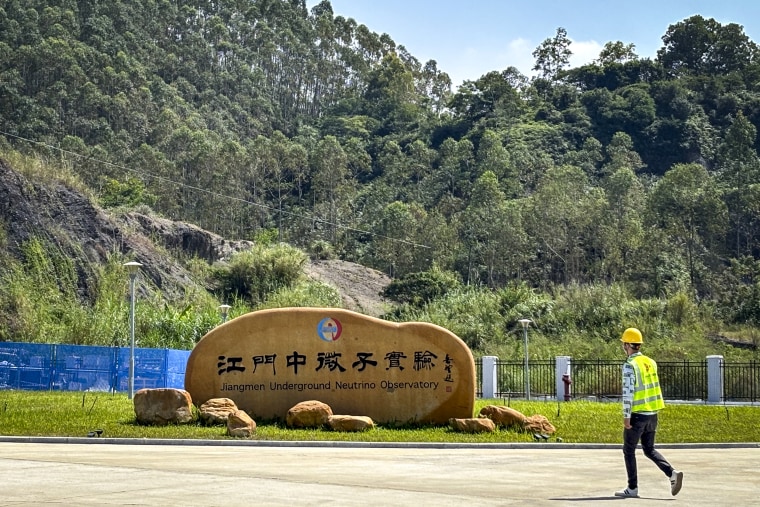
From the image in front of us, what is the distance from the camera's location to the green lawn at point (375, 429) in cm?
2169

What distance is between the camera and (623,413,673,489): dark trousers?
39.0ft

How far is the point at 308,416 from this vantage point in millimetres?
22906

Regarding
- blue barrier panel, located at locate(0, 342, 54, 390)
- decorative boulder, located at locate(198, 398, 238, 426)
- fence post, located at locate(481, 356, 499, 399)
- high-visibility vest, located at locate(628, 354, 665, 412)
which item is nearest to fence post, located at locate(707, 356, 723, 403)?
fence post, located at locate(481, 356, 499, 399)

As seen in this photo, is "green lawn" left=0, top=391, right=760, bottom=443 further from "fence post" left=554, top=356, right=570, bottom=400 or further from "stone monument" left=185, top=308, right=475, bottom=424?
"fence post" left=554, top=356, right=570, bottom=400

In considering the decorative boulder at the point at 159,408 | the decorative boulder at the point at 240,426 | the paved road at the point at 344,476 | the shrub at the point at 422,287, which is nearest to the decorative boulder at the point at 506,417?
the paved road at the point at 344,476

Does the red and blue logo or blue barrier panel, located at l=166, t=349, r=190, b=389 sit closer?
the red and blue logo

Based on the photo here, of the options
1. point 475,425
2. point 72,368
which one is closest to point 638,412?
point 475,425

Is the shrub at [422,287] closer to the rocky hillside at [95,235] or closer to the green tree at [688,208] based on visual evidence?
the rocky hillside at [95,235]

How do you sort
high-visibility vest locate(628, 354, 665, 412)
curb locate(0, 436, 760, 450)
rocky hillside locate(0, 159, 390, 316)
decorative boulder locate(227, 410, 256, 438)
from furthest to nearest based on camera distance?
rocky hillside locate(0, 159, 390, 316) < decorative boulder locate(227, 410, 256, 438) < curb locate(0, 436, 760, 450) < high-visibility vest locate(628, 354, 665, 412)

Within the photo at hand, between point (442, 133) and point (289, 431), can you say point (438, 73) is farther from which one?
point (289, 431)

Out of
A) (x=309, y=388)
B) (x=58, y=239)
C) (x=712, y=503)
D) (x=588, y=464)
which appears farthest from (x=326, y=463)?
(x=58, y=239)

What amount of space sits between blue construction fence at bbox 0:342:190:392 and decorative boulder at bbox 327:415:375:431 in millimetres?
16073

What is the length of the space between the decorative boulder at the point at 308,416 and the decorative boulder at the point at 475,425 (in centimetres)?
288

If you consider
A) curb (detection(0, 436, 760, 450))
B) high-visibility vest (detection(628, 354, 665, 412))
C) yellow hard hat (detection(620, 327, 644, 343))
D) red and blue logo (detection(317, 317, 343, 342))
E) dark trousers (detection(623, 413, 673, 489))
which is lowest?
curb (detection(0, 436, 760, 450))
